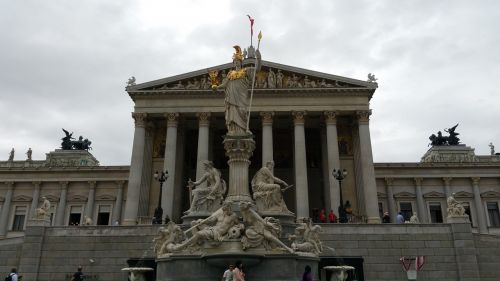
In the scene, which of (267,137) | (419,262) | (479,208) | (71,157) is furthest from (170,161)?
(479,208)

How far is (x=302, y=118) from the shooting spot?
1676 inches

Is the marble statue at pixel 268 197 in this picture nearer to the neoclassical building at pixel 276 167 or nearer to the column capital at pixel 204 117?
the neoclassical building at pixel 276 167

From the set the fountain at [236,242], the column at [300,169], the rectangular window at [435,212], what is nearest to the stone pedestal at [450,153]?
the rectangular window at [435,212]

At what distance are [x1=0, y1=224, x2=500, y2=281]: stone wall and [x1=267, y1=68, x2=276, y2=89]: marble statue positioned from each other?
2007 centimetres

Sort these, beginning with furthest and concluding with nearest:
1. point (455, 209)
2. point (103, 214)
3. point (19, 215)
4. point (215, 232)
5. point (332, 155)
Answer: point (19, 215), point (103, 214), point (332, 155), point (455, 209), point (215, 232)

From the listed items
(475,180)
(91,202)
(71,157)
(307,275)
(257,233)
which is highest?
(71,157)

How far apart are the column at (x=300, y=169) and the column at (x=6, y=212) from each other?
120 ft

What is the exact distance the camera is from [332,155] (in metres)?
41.1

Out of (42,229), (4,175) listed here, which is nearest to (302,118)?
(42,229)

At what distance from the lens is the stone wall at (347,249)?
80.9ft

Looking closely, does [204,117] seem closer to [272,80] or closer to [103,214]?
[272,80]

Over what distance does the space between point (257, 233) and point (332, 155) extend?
2800cm

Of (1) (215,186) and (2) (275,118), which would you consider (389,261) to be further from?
(2) (275,118)

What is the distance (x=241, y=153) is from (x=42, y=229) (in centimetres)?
1558
